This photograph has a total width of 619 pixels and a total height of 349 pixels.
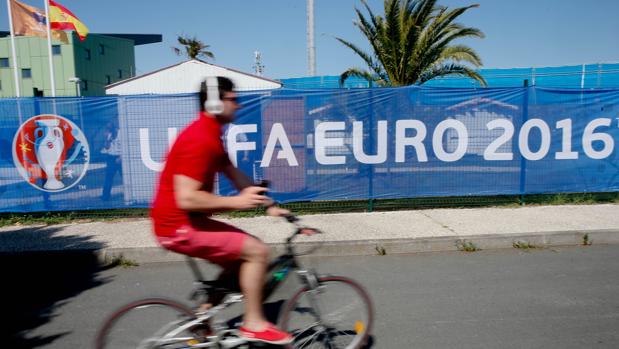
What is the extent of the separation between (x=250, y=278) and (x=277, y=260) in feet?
1.03

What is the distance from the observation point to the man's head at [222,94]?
2799mm

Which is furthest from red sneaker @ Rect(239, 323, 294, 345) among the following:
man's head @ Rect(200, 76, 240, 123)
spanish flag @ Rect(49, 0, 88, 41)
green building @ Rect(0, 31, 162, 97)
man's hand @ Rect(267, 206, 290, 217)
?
green building @ Rect(0, 31, 162, 97)

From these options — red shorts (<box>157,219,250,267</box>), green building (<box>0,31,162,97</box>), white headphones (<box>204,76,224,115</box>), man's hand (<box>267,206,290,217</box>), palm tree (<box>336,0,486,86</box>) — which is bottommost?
red shorts (<box>157,219,250,267</box>)

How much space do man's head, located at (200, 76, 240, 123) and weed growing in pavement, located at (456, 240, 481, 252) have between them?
4.63 meters

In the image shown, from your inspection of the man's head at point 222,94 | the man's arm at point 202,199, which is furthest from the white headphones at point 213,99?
the man's arm at point 202,199

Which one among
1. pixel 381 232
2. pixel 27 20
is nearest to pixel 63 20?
pixel 27 20

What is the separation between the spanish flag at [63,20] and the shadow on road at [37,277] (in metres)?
12.0

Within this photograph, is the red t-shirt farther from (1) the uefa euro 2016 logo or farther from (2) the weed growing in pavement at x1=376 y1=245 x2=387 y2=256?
(1) the uefa euro 2016 logo

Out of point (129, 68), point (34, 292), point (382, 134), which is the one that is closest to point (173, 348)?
point (34, 292)

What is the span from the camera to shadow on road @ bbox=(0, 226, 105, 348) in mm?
3975

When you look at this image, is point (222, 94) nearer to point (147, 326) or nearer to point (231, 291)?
point (231, 291)

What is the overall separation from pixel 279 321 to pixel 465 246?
4.10m

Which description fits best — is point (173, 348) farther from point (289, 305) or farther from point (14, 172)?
point (14, 172)

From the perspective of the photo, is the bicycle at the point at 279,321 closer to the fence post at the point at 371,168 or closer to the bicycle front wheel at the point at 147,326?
the bicycle front wheel at the point at 147,326
